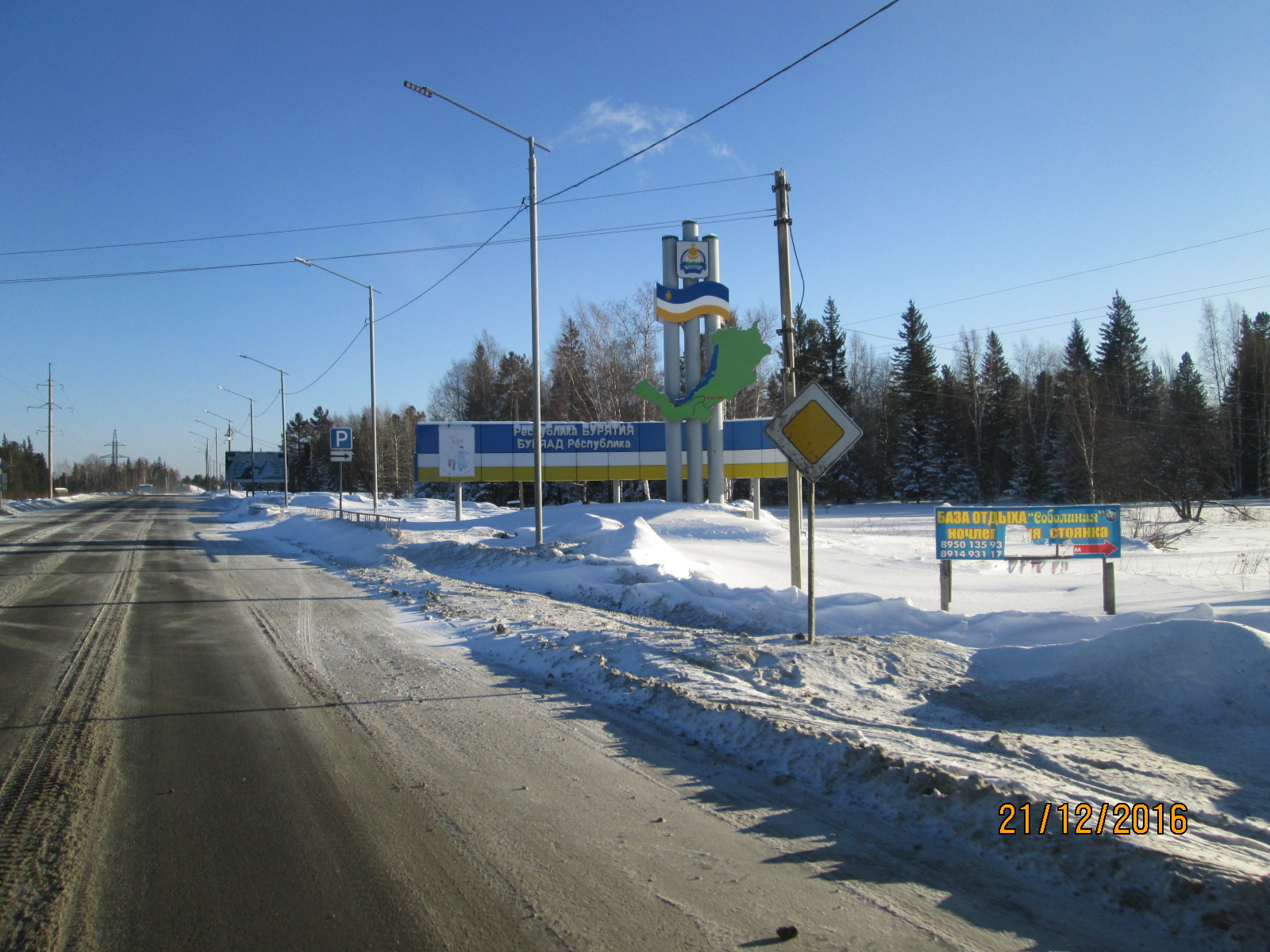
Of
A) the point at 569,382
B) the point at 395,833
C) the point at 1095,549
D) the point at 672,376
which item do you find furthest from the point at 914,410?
the point at 395,833

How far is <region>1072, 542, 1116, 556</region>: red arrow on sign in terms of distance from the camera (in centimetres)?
1162

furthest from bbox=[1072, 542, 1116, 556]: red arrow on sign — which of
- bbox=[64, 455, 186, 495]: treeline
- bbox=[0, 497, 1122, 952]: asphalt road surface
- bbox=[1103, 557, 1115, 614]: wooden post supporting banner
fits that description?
bbox=[64, 455, 186, 495]: treeline

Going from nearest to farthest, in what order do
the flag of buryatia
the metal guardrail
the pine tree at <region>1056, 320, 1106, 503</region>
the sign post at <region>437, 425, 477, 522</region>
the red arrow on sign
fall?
the red arrow on sign, the metal guardrail, the flag of buryatia, the sign post at <region>437, 425, 477, 522</region>, the pine tree at <region>1056, 320, 1106, 503</region>

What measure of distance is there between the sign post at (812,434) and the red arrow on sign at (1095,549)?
239 inches

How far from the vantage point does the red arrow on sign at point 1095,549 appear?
38.1 ft

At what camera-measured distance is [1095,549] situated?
38.5 ft

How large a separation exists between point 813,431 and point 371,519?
2539cm

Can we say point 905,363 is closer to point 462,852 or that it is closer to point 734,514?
point 734,514

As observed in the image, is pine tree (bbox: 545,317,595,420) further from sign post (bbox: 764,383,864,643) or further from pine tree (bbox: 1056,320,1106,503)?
sign post (bbox: 764,383,864,643)

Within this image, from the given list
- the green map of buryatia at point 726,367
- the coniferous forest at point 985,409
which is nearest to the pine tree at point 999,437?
the coniferous forest at point 985,409

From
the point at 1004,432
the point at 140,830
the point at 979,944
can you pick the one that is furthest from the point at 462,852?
the point at 1004,432

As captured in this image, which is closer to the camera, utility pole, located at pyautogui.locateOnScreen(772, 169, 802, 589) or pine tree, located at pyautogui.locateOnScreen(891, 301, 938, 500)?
utility pole, located at pyautogui.locateOnScreen(772, 169, 802, 589)

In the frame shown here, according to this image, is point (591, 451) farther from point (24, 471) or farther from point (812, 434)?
point (24, 471)
